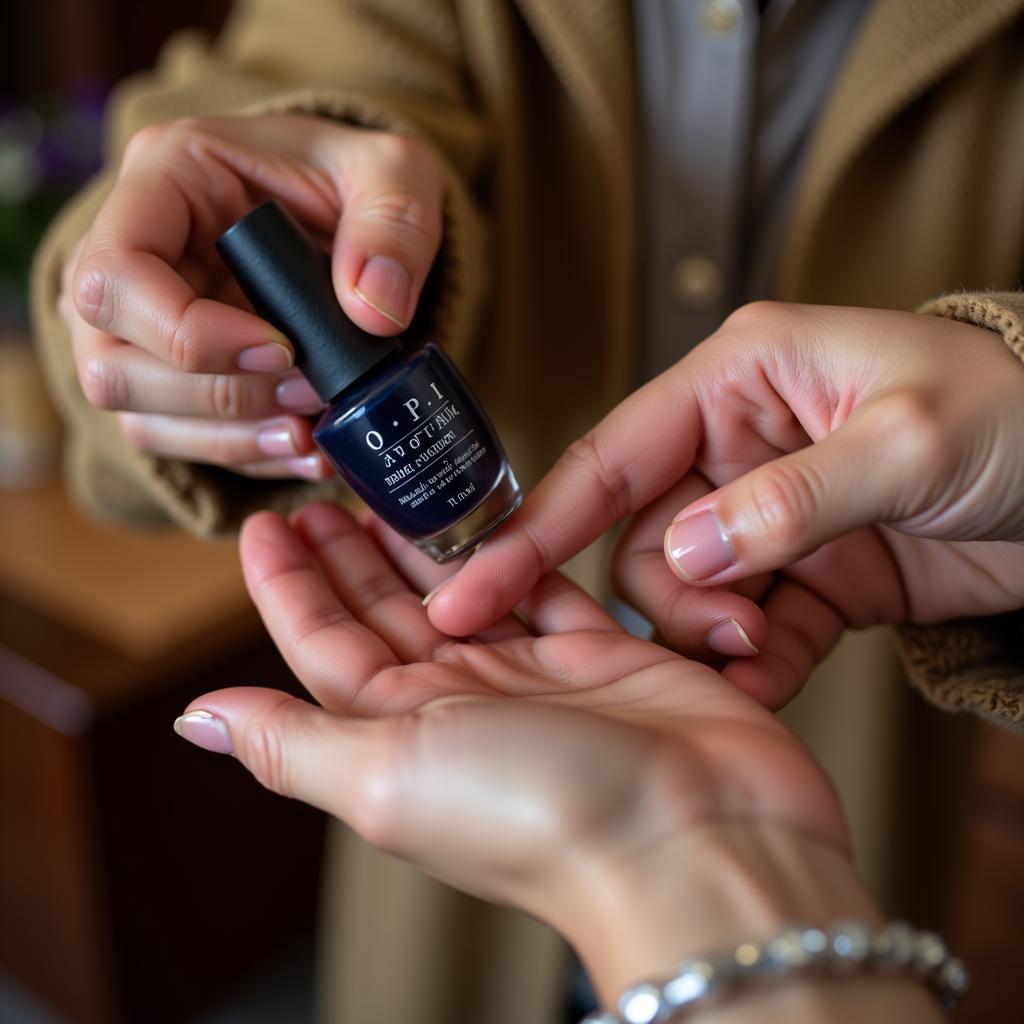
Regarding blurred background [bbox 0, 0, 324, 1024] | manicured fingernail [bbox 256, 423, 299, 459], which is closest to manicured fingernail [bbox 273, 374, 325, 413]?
manicured fingernail [bbox 256, 423, 299, 459]

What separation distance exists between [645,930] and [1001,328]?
27cm

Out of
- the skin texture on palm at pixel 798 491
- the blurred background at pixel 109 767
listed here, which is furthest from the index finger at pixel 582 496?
the blurred background at pixel 109 767

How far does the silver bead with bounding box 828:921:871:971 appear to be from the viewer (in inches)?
12.5

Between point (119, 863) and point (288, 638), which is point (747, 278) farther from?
point (119, 863)

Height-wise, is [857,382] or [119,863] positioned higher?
[857,382]

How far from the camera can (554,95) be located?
2.15 feet

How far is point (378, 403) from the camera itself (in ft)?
1.49

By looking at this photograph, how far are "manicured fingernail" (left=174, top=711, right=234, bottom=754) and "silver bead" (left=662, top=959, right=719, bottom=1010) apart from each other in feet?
0.60

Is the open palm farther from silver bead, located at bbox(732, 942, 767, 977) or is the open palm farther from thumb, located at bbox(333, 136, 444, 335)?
thumb, located at bbox(333, 136, 444, 335)

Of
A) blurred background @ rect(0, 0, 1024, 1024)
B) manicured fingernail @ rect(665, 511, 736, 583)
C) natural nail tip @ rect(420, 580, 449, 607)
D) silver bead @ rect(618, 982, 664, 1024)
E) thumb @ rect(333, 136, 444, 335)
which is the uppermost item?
thumb @ rect(333, 136, 444, 335)

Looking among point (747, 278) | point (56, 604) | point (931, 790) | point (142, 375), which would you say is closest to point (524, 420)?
point (747, 278)

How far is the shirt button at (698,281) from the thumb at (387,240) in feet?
0.62

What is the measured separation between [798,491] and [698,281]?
0.94 ft

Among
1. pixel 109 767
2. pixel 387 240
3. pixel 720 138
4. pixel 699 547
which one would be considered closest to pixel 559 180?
pixel 720 138
